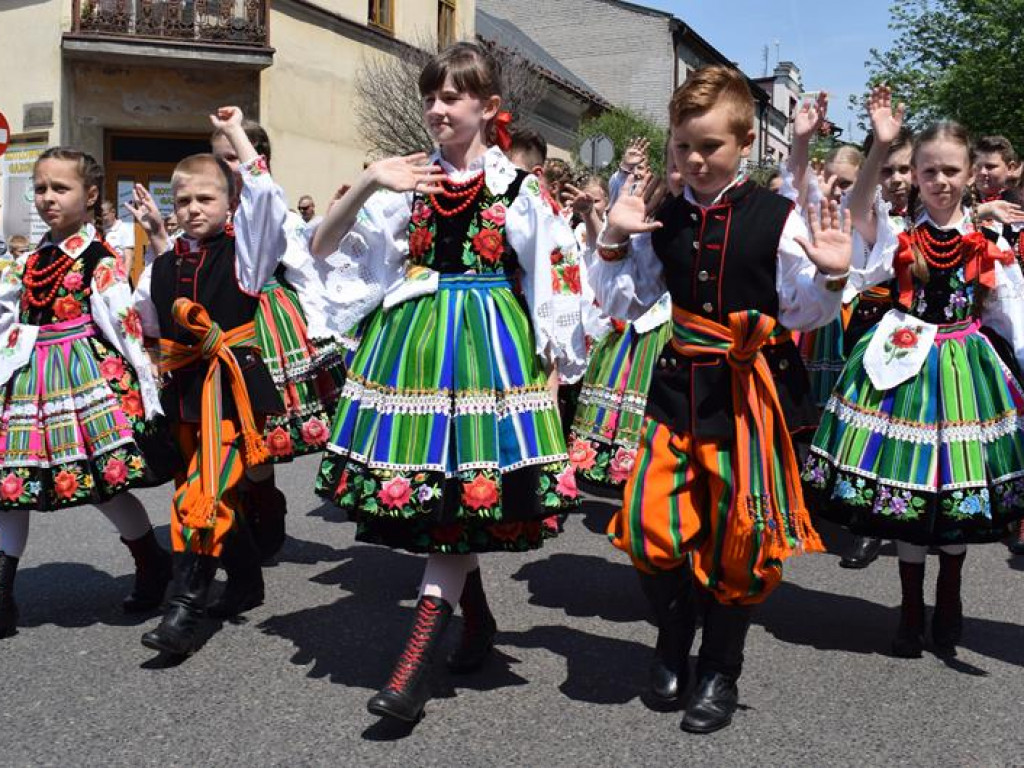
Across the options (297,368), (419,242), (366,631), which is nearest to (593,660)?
(366,631)

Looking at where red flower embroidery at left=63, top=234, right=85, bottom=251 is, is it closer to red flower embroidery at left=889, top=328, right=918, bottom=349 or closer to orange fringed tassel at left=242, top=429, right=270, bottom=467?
orange fringed tassel at left=242, top=429, right=270, bottom=467

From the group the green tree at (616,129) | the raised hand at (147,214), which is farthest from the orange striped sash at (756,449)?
the green tree at (616,129)

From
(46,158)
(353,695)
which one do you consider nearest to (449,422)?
(353,695)

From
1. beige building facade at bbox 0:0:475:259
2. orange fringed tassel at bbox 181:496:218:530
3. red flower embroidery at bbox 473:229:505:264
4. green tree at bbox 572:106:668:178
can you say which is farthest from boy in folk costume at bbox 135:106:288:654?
green tree at bbox 572:106:668:178

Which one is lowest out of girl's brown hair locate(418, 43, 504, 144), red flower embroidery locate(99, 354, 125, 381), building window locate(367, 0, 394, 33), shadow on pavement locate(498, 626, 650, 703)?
shadow on pavement locate(498, 626, 650, 703)

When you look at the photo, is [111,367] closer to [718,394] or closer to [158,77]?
[718,394]

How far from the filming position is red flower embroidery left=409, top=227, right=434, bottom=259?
3.59 metres

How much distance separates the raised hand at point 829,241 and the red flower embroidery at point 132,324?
2.58 metres

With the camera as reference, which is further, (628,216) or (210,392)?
(210,392)

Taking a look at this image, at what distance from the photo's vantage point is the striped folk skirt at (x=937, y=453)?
156 inches

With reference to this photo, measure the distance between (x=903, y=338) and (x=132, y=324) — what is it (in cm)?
289

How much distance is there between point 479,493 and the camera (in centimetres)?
339

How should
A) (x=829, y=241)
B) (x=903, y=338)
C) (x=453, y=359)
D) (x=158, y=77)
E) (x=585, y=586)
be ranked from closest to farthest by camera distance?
1. (x=829, y=241)
2. (x=453, y=359)
3. (x=903, y=338)
4. (x=585, y=586)
5. (x=158, y=77)

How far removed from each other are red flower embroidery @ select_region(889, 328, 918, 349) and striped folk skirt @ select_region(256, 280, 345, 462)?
2414 millimetres
